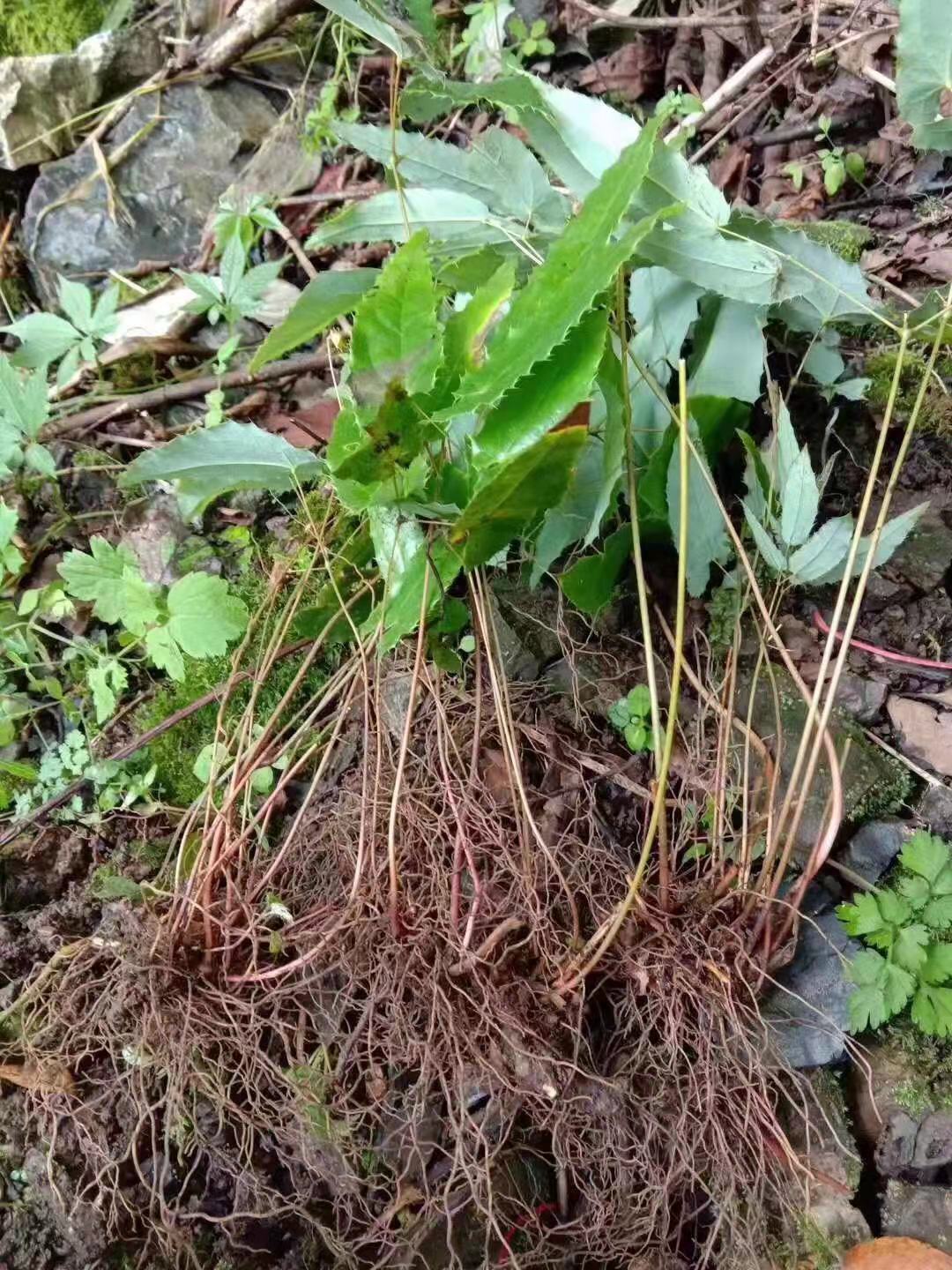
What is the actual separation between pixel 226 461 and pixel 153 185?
95 cm

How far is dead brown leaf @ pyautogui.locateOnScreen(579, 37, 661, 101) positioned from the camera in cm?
163

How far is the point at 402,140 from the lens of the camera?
3.70 feet

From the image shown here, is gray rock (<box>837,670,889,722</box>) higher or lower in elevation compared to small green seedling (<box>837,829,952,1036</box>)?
higher

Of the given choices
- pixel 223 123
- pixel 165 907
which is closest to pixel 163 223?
pixel 223 123

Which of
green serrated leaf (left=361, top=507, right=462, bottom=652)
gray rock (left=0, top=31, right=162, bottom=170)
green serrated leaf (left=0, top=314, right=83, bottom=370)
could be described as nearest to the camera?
green serrated leaf (left=361, top=507, right=462, bottom=652)

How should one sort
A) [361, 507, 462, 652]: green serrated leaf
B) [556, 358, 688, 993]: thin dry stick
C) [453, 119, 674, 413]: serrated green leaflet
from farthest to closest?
1. [361, 507, 462, 652]: green serrated leaf
2. [556, 358, 688, 993]: thin dry stick
3. [453, 119, 674, 413]: serrated green leaflet

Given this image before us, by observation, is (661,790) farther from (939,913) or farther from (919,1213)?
(919,1213)

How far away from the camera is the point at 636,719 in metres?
1.14

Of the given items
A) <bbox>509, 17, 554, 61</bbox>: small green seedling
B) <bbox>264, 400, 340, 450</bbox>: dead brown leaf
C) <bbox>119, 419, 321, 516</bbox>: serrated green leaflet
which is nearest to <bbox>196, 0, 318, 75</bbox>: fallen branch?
<bbox>509, 17, 554, 61</bbox>: small green seedling

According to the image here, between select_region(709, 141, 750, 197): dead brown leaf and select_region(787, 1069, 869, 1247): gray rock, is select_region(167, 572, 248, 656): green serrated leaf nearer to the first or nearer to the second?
select_region(787, 1069, 869, 1247): gray rock

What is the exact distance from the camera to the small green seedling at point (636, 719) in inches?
44.6

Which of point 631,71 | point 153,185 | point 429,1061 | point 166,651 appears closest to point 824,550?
point 429,1061

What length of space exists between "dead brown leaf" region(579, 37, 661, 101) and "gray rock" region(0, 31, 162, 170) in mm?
935

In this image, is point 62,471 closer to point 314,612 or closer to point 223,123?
point 314,612
